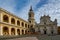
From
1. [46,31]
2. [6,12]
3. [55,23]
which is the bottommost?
[46,31]

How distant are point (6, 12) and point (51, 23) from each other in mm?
24197

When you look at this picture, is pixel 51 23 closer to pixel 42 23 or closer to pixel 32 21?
pixel 42 23

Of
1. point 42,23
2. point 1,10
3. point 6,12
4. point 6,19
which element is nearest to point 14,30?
point 6,19

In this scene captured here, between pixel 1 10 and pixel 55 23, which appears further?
pixel 55 23

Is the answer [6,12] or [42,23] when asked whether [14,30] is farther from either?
[42,23]

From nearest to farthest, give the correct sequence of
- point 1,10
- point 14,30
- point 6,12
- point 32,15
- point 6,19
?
1. point 1,10
2. point 6,12
3. point 6,19
4. point 14,30
5. point 32,15

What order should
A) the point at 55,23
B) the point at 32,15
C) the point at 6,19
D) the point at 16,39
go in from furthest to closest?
the point at 32,15, the point at 55,23, the point at 6,19, the point at 16,39

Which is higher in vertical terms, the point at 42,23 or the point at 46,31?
the point at 42,23

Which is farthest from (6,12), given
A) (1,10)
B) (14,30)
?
(14,30)

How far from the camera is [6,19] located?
28469 millimetres

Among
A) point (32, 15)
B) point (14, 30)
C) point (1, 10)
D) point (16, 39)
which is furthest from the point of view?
point (32, 15)

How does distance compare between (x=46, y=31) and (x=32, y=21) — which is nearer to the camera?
(x=46, y=31)

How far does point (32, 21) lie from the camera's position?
51594 mm

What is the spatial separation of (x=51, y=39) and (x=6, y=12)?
46.2ft
